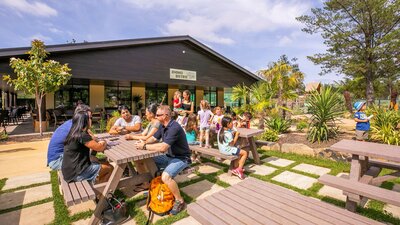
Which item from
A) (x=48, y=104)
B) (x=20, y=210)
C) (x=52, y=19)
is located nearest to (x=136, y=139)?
(x=20, y=210)

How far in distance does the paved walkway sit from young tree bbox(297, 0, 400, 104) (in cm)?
1351

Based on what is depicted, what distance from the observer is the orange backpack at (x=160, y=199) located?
2.68m

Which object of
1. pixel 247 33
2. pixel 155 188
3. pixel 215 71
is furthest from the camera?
pixel 247 33

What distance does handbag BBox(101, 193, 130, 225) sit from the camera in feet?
8.07

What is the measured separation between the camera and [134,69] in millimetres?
11125

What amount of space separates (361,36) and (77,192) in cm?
1943

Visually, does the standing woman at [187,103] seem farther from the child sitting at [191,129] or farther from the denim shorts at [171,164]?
the denim shorts at [171,164]

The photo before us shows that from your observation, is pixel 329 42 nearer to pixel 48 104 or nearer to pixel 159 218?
pixel 159 218

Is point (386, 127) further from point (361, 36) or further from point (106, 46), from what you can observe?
point (361, 36)

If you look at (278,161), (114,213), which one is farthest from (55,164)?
(278,161)

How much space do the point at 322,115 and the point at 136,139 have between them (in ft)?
17.1

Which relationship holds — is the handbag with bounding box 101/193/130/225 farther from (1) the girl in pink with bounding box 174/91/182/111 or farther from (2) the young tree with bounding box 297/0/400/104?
(2) the young tree with bounding box 297/0/400/104

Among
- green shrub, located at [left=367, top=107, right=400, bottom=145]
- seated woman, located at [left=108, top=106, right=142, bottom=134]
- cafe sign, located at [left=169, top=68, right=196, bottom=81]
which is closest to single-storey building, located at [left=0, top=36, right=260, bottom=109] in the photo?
cafe sign, located at [left=169, top=68, right=196, bottom=81]

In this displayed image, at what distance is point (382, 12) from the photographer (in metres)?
13.1
